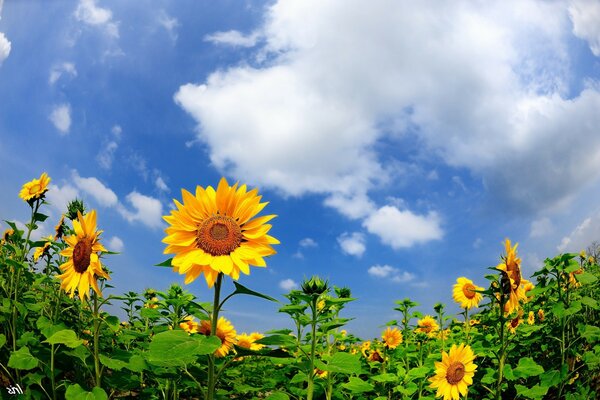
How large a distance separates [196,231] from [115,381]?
1575mm

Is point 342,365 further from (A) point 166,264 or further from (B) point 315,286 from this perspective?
(A) point 166,264

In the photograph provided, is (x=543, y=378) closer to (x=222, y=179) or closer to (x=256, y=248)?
(x=256, y=248)

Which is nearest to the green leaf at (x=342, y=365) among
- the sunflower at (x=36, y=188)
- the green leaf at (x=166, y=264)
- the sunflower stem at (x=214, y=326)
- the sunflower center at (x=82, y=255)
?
the sunflower stem at (x=214, y=326)

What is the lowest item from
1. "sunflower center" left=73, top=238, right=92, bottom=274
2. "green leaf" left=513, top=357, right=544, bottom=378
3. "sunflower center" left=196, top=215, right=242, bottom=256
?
"green leaf" left=513, top=357, right=544, bottom=378

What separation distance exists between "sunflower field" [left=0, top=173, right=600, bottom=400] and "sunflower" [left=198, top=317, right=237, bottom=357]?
A: 15 millimetres

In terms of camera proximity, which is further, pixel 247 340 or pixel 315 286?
pixel 247 340

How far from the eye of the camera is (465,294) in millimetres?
6414

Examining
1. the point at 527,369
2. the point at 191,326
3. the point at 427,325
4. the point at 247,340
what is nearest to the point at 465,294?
the point at 427,325

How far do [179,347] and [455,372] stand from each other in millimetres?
3602

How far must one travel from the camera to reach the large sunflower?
252 centimetres

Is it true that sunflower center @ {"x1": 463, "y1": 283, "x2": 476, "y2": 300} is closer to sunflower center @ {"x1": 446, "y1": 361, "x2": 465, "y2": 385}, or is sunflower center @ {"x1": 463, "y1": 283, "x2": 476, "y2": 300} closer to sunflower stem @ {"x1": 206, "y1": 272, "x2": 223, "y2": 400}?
sunflower center @ {"x1": 446, "y1": 361, "x2": 465, "y2": 385}

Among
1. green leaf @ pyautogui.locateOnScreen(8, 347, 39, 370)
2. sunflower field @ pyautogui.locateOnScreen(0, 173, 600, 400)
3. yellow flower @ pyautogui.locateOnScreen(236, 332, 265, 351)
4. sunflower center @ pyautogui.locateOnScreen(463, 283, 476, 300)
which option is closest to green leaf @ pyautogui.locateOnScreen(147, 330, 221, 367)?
sunflower field @ pyautogui.locateOnScreen(0, 173, 600, 400)

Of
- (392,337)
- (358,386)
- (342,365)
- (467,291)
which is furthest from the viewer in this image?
(392,337)

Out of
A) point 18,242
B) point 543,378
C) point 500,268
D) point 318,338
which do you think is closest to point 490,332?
point 543,378
